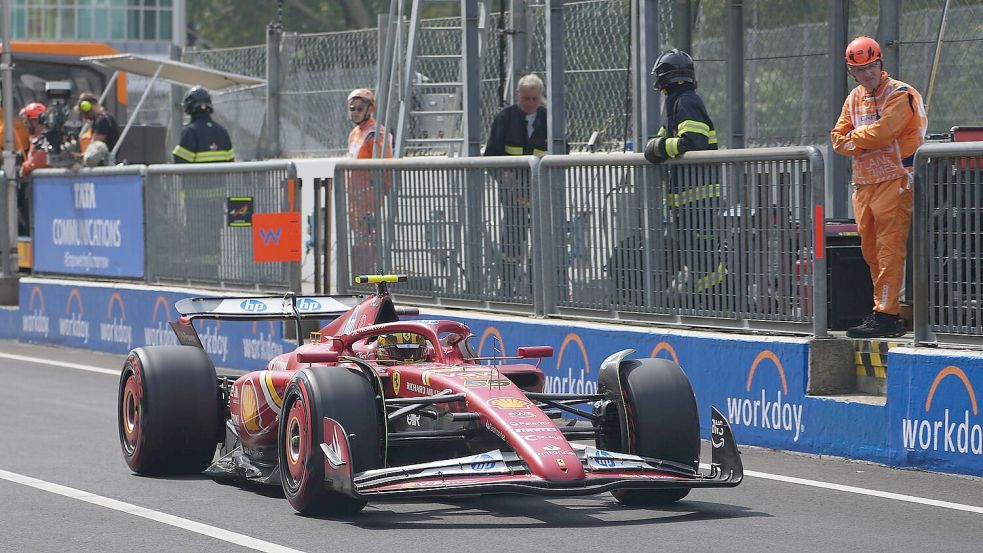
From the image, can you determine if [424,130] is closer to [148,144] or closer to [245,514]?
[148,144]

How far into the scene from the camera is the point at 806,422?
34.7ft

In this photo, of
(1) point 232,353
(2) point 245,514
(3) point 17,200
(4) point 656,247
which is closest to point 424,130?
(1) point 232,353

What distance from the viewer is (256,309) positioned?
35.1 ft

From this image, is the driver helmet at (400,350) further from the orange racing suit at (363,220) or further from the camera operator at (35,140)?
the camera operator at (35,140)

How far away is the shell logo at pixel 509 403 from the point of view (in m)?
8.23

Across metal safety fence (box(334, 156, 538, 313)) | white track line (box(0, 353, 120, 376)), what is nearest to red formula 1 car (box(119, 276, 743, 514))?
metal safety fence (box(334, 156, 538, 313))

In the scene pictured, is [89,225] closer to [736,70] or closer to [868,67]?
[736,70]

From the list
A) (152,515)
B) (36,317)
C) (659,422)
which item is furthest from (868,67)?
(36,317)

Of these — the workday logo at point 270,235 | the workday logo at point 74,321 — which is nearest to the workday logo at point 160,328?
the workday logo at point 74,321

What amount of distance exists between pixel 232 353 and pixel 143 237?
6.85ft

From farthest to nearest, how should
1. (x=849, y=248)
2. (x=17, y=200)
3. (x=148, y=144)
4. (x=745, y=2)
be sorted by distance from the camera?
(x=148, y=144)
(x=17, y=200)
(x=745, y=2)
(x=849, y=248)

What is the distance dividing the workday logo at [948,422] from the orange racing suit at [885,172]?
1.06 meters

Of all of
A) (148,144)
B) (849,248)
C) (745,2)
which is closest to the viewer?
(849,248)

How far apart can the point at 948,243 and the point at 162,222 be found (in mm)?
9425
